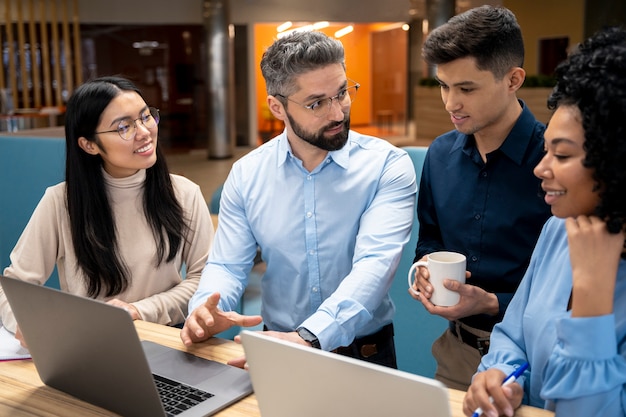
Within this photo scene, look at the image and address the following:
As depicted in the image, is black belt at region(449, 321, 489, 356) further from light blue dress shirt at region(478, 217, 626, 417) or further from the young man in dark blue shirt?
light blue dress shirt at region(478, 217, 626, 417)

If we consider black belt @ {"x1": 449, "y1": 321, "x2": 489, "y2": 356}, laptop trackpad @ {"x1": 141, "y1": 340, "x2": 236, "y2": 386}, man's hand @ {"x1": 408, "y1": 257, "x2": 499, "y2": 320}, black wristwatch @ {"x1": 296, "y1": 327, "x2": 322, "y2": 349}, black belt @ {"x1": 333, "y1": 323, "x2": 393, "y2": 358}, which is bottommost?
black belt @ {"x1": 333, "y1": 323, "x2": 393, "y2": 358}

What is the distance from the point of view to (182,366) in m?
1.61

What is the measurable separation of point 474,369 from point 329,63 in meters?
1.00

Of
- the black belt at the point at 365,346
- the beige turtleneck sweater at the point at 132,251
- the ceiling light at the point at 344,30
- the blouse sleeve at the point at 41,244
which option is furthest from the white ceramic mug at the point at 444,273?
the ceiling light at the point at 344,30

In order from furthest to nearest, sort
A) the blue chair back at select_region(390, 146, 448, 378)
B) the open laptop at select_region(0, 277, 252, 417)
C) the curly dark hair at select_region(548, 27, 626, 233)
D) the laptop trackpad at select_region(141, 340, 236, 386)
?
1. the blue chair back at select_region(390, 146, 448, 378)
2. the laptop trackpad at select_region(141, 340, 236, 386)
3. the open laptop at select_region(0, 277, 252, 417)
4. the curly dark hair at select_region(548, 27, 626, 233)

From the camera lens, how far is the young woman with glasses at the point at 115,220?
2180 mm

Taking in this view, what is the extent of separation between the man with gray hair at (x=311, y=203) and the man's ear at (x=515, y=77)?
0.41 metres

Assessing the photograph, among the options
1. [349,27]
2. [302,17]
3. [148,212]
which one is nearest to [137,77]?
[302,17]

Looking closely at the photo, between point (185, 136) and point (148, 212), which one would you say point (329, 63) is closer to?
point (148, 212)

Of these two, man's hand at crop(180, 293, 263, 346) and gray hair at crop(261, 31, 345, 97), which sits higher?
gray hair at crop(261, 31, 345, 97)

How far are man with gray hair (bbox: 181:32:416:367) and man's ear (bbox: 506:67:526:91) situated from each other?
41 centimetres

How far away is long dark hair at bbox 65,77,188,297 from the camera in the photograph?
2.18 meters

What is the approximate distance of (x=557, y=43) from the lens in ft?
38.7

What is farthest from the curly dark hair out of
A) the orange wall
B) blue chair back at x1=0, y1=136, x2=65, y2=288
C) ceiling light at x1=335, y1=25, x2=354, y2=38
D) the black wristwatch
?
ceiling light at x1=335, y1=25, x2=354, y2=38
